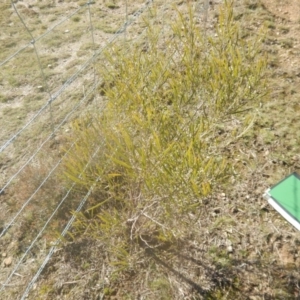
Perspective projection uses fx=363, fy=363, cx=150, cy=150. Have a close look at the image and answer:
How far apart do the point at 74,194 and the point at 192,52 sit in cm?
100

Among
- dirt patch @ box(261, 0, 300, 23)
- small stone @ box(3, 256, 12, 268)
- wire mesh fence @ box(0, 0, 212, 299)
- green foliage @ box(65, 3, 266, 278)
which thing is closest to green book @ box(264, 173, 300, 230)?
green foliage @ box(65, 3, 266, 278)

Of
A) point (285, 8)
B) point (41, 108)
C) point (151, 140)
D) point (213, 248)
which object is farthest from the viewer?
point (285, 8)

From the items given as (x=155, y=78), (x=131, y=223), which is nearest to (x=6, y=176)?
(x=131, y=223)

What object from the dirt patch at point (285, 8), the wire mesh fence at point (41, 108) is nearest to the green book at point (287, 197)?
the wire mesh fence at point (41, 108)

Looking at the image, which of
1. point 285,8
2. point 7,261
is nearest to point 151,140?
point 7,261

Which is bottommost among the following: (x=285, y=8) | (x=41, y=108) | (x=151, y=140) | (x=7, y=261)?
(x=7, y=261)

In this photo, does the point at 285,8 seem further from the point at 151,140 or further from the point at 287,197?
the point at 151,140

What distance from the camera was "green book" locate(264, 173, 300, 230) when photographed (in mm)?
1821

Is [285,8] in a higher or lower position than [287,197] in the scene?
higher

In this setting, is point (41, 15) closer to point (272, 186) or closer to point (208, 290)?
point (272, 186)

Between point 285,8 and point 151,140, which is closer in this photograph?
point 151,140

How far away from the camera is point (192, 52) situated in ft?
5.98

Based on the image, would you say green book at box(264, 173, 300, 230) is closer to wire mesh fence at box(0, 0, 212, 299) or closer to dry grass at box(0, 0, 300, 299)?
dry grass at box(0, 0, 300, 299)

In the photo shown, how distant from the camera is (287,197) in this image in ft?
6.16
